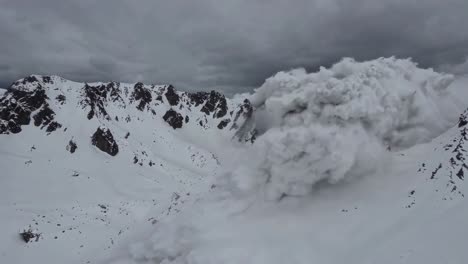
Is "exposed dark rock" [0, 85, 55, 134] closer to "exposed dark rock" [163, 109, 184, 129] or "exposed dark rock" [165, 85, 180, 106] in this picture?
"exposed dark rock" [163, 109, 184, 129]

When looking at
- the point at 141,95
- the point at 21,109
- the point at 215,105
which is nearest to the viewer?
the point at 21,109

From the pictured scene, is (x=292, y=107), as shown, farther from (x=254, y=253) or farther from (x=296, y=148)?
(x=254, y=253)

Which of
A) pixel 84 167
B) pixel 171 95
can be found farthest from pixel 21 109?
pixel 171 95

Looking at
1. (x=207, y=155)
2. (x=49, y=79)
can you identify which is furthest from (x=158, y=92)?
(x=49, y=79)

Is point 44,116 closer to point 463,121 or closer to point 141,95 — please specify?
point 141,95

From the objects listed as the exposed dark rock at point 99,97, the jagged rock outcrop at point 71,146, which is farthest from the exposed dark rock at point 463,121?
the exposed dark rock at point 99,97

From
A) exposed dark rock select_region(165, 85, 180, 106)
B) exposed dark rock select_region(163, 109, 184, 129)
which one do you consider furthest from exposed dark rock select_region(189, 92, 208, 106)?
exposed dark rock select_region(163, 109, 184, 129)
